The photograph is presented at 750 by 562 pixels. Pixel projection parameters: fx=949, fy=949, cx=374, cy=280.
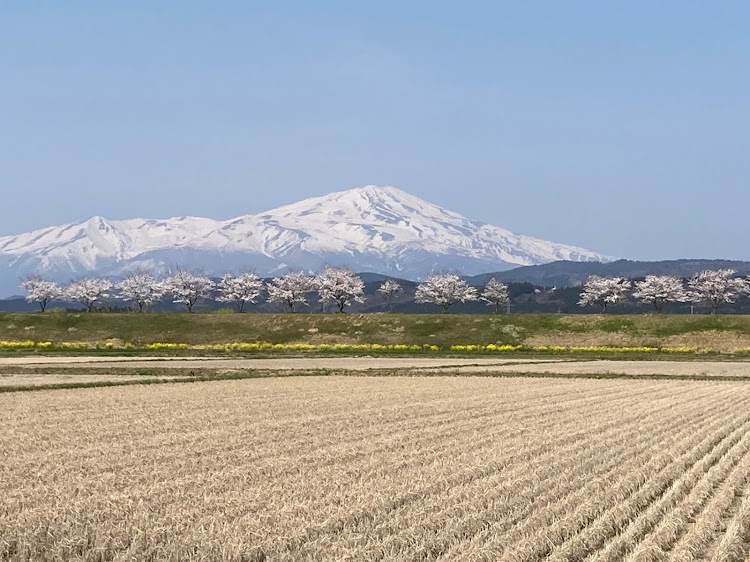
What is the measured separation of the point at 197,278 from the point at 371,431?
167 m

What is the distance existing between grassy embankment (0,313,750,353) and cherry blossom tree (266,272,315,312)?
49.4m

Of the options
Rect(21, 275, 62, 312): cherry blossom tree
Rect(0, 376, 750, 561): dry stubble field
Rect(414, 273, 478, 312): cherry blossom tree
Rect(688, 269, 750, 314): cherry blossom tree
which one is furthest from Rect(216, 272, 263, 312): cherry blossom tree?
Rect(0, 376, 750, 561): dry stubble field

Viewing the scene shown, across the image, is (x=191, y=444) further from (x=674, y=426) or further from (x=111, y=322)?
(x=111, y=322)

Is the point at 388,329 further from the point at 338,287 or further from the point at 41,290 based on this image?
the point at 41,290

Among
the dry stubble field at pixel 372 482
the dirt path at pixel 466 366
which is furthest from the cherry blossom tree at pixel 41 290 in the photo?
the dry stubble field at pixel 372 482

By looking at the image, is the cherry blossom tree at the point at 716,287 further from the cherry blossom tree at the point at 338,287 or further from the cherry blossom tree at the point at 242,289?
the cherry blossom tree at the point at 242,289

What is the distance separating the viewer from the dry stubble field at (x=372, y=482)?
12.1m

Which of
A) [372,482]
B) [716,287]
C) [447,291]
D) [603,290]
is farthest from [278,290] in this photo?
[372,482]

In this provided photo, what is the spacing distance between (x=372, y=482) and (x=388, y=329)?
8917 centimetres

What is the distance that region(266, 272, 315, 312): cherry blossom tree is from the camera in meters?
164

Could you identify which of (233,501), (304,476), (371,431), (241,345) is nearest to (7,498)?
(233,501)

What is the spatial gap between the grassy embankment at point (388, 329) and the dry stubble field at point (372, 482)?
68.3 m

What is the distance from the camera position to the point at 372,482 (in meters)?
16.0

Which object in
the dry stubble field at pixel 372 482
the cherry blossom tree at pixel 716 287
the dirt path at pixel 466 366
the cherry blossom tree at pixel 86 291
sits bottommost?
the dirt path at pixel 466 366
